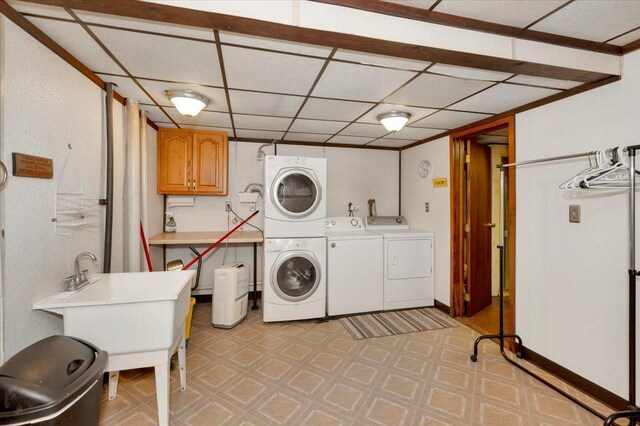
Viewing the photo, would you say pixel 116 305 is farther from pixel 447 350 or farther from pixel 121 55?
pixel 447 350

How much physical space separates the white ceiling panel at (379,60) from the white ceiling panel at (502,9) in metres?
0.34

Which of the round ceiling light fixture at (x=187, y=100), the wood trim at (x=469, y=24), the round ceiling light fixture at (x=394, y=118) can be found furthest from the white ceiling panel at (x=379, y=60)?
the round ceiling light fixture at (x=187, y=100)

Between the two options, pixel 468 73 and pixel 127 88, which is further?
pixel 127 88

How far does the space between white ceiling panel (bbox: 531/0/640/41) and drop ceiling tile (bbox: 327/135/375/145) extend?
2379mm

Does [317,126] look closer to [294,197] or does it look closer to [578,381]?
[294,197]

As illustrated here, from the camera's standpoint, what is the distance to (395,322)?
320cm

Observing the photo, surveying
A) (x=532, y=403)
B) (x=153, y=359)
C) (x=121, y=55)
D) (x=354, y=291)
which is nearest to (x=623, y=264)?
(x=532, y=403)

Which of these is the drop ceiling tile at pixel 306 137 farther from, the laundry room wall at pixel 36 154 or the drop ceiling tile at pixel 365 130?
the laundry room wall at pixel 36 154

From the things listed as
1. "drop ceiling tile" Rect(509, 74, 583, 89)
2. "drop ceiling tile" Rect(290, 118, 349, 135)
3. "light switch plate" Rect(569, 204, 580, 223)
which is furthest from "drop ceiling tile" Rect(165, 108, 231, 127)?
"light switch plate" Rect(569, 204, 580, 223)

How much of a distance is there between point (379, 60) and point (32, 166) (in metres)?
1.96

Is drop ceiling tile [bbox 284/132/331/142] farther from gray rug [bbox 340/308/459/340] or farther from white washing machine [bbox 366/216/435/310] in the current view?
gray rug [bbox 340/308/459/340]

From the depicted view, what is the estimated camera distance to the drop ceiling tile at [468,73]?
71.7 inches

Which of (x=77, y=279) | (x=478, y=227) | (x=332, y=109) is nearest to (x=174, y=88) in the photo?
(x=332, y=109)

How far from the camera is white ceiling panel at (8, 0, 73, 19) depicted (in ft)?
4.14
